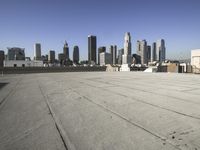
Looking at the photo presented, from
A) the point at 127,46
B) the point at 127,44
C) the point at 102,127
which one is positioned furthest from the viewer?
the point at 127,44

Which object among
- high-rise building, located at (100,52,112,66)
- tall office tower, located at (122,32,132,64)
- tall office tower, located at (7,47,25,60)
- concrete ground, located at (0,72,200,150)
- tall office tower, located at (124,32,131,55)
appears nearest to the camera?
concrete ground, located at (0,72,200,150)

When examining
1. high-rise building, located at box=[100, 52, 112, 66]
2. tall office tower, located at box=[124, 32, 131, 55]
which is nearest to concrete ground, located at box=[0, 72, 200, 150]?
high-rise building, located at box=[100, 52, 112, 66]

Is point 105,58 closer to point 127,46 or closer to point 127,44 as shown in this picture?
point 127,46

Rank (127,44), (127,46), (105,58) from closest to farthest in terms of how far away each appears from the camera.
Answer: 1. (105,58)
2. (127,46)
3. (127,44)

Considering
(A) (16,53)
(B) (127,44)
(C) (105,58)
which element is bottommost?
(C) (105,58)

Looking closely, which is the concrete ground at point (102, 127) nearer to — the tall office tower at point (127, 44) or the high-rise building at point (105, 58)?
the high-rise building at point (105, 58)

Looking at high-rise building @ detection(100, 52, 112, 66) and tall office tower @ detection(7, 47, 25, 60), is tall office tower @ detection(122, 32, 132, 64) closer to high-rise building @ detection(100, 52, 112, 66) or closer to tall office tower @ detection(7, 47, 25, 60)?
high-rise building @ detection(100, 52, 112, 66)

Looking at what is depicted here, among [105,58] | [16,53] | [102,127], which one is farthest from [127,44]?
[102,127]

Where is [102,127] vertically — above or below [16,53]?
below

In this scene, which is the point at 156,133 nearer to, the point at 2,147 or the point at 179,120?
the point at 179,120

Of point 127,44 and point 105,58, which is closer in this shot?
point 105,58

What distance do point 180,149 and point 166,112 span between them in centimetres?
266

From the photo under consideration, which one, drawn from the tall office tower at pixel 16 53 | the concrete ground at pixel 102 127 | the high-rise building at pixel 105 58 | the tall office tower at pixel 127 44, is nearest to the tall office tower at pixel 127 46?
the tall office tower at pixel 127 44

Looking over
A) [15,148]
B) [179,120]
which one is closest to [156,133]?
[179,120]
